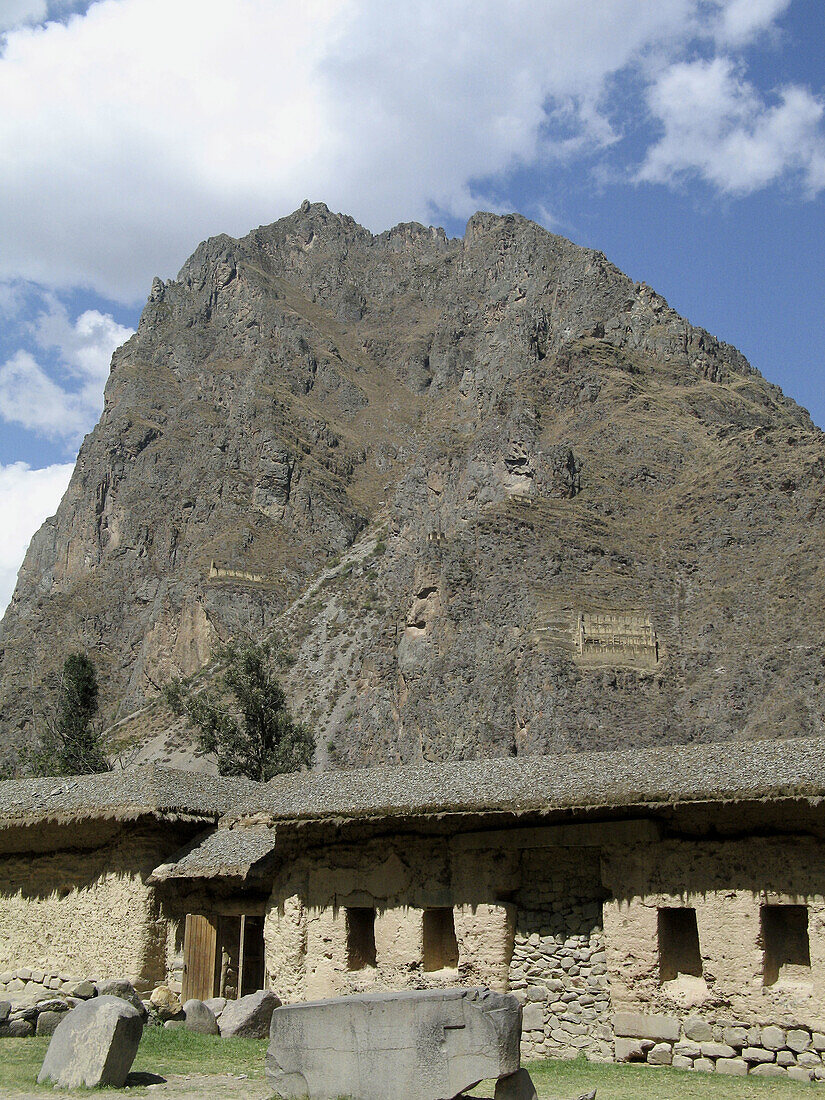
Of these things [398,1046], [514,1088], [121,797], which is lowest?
[514,1088]

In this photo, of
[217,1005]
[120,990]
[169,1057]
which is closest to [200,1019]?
[217,1005]

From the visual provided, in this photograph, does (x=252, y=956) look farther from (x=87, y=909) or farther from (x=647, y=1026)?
(x=647, y=1026)

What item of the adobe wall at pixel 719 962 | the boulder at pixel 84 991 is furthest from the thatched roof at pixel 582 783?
the boulder at pixel 84 991

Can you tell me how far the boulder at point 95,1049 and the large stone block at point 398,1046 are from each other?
1866 millimetres

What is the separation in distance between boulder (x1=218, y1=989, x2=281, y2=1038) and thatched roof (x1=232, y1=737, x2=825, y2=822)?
277 cm

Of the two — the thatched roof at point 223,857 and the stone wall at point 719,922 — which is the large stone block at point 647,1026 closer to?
the stone wall at point 719,922

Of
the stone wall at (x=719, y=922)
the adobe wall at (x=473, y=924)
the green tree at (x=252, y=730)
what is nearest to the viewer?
the stone wall at (x=719, y=922)

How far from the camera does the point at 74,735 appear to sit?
52.2 metres

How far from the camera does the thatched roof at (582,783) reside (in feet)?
50.3

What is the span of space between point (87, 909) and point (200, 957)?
245cm

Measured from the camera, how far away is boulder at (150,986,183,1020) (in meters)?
18.3

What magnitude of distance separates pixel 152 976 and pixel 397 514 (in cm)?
8245

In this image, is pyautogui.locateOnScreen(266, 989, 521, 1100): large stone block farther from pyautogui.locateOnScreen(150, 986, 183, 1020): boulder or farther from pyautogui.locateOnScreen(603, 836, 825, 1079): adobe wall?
pyautogui.locateOnScreen(150, 986, 183, 1020): boulder

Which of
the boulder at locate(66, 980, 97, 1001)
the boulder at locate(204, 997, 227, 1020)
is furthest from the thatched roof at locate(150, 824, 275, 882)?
the boulder at locate(66, 980, 97, 1001)
